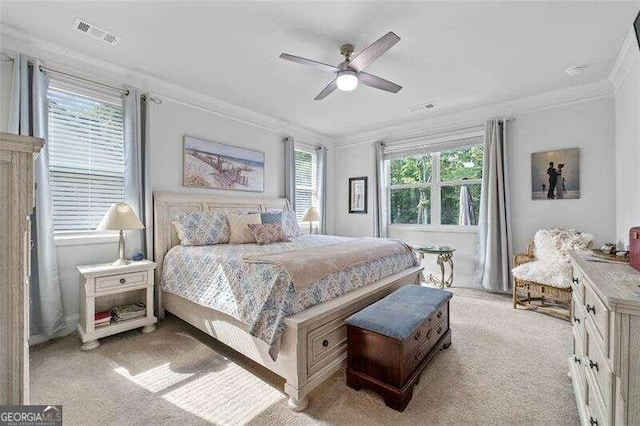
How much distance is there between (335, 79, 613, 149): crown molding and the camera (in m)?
3.43

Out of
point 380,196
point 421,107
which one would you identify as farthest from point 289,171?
point 421,107

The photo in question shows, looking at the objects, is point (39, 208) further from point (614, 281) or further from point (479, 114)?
point (479, 114)

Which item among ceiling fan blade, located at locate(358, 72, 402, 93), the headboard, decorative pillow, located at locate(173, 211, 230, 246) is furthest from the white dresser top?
the headboard

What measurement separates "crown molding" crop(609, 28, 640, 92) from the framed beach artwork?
4139 mm

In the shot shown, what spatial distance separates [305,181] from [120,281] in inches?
135

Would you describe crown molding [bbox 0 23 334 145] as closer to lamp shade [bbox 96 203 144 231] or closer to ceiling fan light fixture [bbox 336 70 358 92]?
lamp shade [bbox 96 203 144 231]

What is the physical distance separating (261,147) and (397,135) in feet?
7.82

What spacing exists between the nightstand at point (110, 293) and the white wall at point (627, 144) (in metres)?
4.51

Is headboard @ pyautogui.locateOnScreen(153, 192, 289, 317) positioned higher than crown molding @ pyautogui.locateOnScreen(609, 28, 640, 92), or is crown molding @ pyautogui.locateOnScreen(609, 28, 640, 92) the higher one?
crown molding @ pyautogui.locateOnScreen(609, 28, 640, 92)

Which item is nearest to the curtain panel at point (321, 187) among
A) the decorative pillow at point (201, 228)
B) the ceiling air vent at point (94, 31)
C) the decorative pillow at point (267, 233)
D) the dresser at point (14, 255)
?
the decorative pillow at point (267, 233)

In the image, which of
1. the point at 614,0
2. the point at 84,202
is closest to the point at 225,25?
the point at 84,202

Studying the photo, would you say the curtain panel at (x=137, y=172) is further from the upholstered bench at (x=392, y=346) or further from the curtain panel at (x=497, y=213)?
the curtain panel at (x=497, y=213)

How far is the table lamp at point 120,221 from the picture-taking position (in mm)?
2621

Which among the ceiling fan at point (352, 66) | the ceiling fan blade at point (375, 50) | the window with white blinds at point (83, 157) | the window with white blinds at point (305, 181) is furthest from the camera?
the window with white blinds at point (305, 181)
